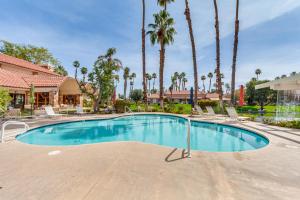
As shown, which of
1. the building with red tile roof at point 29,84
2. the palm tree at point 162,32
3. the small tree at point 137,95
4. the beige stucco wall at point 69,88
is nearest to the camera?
the building with red tile roof at point 29,84

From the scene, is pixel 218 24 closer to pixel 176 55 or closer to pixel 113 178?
pixel 176 55

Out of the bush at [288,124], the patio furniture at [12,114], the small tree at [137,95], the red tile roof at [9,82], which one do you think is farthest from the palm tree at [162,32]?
the small tree at [137,95]

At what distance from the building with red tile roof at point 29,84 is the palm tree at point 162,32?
12.4m

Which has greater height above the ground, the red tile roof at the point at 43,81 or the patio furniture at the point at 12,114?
the red tile roof at the point at 43,81

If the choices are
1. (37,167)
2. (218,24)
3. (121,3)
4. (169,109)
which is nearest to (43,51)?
(121,3)

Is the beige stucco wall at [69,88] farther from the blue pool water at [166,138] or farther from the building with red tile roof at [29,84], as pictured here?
the blue pool water at [166,138]

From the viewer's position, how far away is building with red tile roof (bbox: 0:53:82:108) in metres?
16.5

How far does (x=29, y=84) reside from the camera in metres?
18.5

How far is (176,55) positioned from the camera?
95.2 ft

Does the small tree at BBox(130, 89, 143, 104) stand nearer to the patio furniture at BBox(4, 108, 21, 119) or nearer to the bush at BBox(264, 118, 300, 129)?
the patio furniture at BBox(4, 108, 21, 119)

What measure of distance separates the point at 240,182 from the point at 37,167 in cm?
465

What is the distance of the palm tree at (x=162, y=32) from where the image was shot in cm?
2211

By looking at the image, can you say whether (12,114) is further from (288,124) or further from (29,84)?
(288,124)

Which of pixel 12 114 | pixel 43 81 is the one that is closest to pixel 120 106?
pixel 43 81
